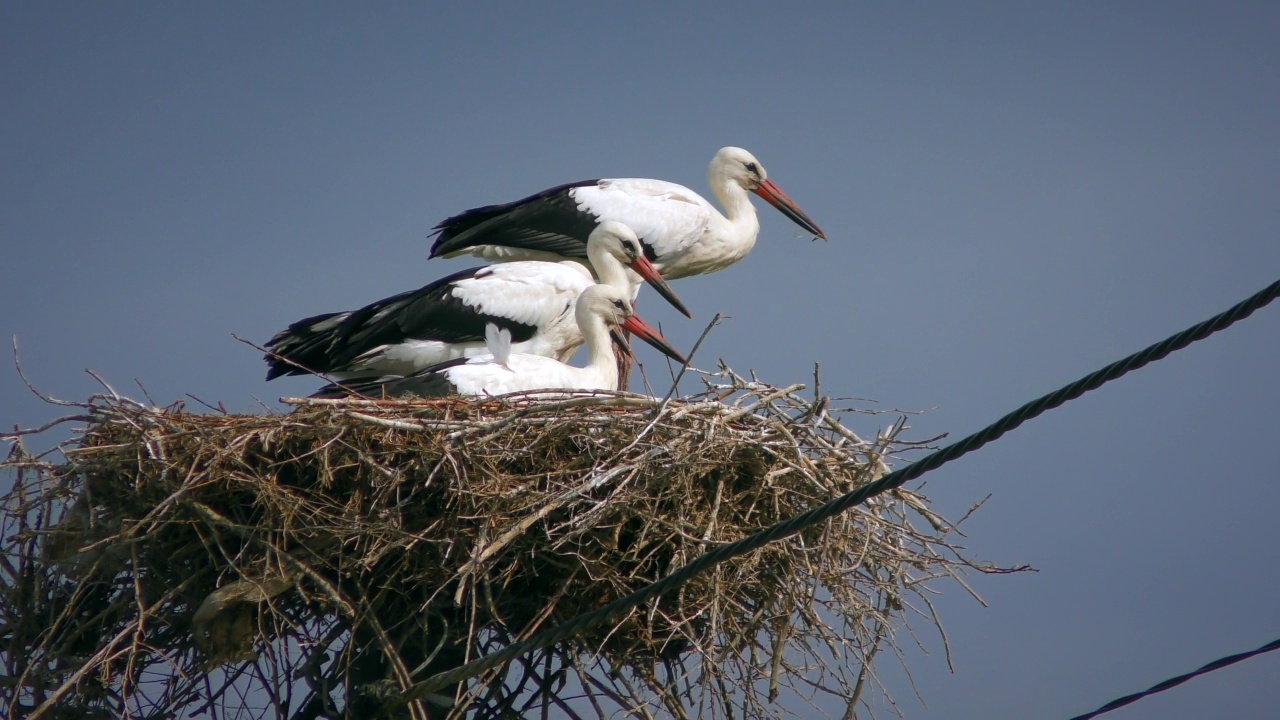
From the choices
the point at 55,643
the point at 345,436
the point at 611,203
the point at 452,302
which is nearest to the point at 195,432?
the point at 345,436

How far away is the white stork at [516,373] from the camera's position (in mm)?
6555

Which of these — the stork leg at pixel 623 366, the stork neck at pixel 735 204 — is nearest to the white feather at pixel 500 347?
the stork leg at pixel 623 366

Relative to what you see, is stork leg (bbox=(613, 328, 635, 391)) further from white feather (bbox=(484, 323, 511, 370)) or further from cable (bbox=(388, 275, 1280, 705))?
cable (bbox=(388, 275, 1280, 705))

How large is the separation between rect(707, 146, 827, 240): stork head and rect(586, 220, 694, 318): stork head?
1.32 m

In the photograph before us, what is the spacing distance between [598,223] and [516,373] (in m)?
2.10

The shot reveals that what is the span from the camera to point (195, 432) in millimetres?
5633

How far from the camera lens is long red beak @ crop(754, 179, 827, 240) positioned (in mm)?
9336

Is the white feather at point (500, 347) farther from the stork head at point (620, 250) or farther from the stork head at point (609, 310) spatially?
the stork head at point (620, 250)

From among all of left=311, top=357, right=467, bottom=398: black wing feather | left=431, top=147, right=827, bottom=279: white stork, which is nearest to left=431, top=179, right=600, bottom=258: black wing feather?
left=431, top=147, right=827, bottom=279: white stork

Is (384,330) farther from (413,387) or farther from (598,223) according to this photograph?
(598,223)

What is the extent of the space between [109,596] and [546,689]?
6.12 feet

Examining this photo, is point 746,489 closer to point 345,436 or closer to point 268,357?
point 345,436

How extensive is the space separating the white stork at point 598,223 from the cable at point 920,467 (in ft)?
13.3

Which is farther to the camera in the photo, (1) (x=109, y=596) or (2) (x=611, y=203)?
(2) (x=611, y=203)
